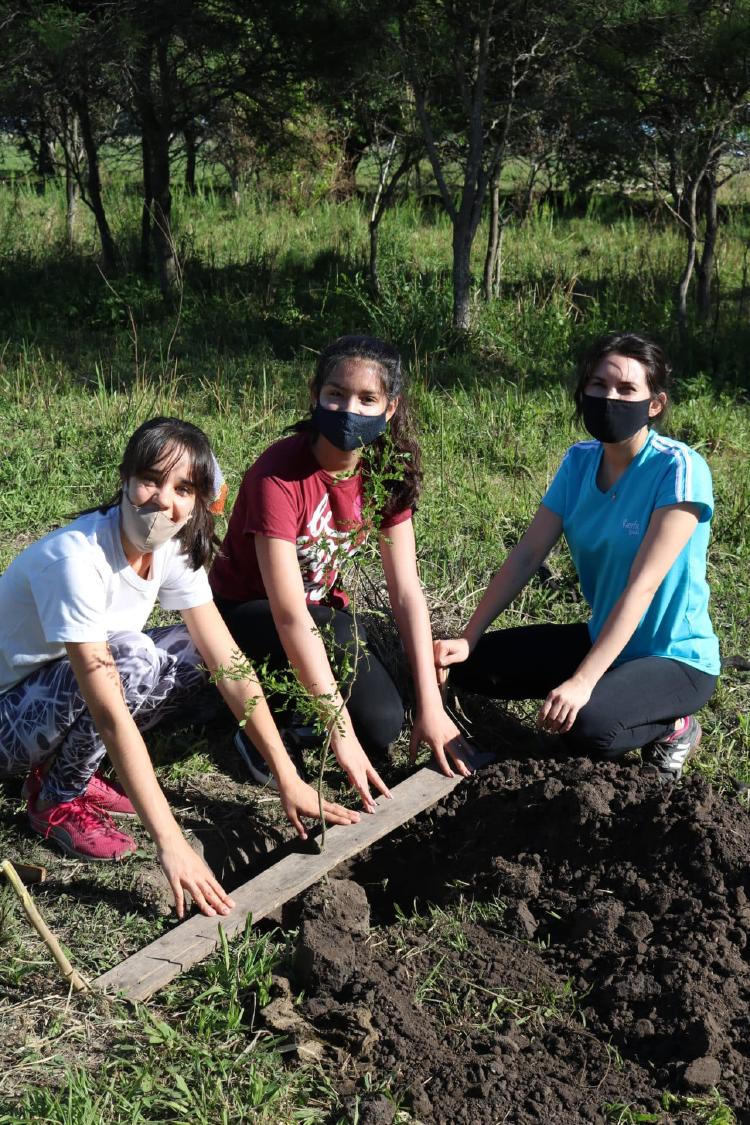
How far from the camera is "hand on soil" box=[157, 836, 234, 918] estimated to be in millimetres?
2559

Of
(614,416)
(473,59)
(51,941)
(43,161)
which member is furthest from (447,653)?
(43,161)

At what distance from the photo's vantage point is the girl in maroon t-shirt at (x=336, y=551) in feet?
10.3

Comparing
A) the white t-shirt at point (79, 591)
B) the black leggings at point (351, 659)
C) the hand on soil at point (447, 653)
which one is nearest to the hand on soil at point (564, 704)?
the hand on soil at point (447, 653)

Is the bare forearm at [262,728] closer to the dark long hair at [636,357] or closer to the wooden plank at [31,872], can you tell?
the wooden plank at [31,872]

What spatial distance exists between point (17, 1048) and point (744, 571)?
11.9 ft

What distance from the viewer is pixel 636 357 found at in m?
3.42

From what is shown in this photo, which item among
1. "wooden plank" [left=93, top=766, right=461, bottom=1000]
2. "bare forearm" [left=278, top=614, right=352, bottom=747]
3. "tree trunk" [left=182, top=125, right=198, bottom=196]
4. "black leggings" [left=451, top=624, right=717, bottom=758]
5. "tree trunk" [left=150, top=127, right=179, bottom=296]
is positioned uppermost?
"tree trunk" [left=182, top=125, right=198, bottom=196]

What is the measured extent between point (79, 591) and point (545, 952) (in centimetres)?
145

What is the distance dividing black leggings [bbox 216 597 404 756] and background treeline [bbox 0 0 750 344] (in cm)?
510

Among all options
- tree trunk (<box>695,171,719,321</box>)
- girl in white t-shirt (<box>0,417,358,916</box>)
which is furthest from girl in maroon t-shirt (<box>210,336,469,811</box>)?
tree trunk (<box>695,171,719,321</box>)

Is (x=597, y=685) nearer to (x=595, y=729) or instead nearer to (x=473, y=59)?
(x=595, y=729)

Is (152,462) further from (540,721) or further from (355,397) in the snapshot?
(540,721)

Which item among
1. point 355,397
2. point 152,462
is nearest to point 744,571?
point 355,397

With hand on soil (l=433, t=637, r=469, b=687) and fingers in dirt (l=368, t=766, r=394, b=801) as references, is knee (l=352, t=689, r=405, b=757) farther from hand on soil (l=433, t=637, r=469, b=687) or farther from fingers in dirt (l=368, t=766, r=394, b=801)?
fingers in dirt (l=368, t=766, r=394, b=801)
